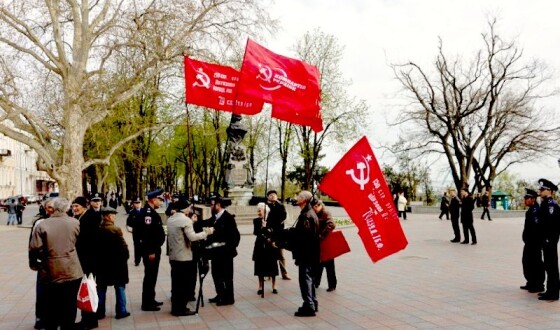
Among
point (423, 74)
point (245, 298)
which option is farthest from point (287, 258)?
point (423, 74)

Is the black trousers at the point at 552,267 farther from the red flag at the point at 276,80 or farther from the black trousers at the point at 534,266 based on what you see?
the red flag at the point at 276,80

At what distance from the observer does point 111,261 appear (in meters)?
7.73

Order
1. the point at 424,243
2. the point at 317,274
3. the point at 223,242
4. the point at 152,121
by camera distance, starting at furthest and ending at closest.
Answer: the point at 152,121 → the point at 424,243 → the point at 317,274 → the point at 223,242

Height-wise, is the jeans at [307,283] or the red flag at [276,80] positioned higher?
the red flag at [276,80]

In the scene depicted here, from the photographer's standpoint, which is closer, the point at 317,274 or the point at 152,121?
the point at 317,274

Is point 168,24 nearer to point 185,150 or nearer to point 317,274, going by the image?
point 317,274

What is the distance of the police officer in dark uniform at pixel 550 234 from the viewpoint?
8641 millimetres

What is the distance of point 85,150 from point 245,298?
34306 millimetres

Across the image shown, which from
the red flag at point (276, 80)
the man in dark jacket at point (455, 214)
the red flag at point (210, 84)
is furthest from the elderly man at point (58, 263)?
the man in dark jacket at point (455, 214)

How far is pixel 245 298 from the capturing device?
9.16 metres

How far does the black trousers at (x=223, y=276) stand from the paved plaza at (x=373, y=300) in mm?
219

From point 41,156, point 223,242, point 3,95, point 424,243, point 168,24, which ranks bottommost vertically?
point 424,243

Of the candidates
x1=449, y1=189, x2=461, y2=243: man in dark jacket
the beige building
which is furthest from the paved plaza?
the beige building

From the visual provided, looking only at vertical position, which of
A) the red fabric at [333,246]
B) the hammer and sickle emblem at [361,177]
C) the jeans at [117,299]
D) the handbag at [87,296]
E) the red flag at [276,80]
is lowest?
the jeans at [117,299]
